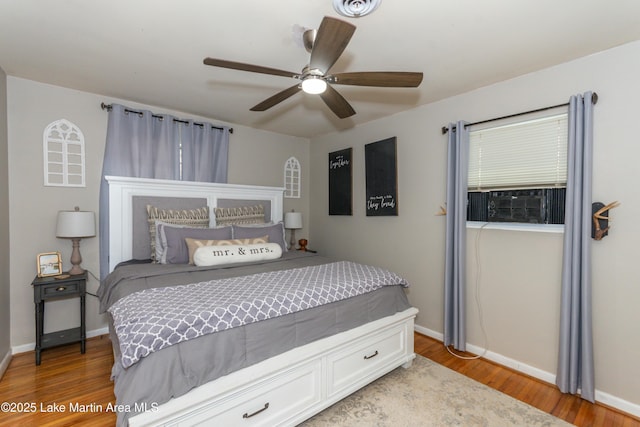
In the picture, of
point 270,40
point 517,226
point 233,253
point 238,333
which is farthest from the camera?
point 233,253

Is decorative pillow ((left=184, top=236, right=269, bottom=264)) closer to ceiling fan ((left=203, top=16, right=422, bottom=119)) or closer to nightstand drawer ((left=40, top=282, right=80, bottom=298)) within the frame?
nightstand drawer ((left=40, top=282, right=80, bottom=298))

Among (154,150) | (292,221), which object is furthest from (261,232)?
(154,150)

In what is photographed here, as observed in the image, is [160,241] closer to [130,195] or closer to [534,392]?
[130,195]

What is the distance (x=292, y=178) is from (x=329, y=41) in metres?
3.07

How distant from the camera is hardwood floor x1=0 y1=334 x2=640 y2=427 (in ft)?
6.13

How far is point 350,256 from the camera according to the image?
13.0 feet

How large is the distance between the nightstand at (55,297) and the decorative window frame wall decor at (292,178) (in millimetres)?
2563

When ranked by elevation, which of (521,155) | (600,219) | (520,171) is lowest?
(600,219)

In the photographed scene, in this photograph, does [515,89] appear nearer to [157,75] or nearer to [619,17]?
[619,17]

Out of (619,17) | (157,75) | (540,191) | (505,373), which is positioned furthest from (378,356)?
Result: (157,75)

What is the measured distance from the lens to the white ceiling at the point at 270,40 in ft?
5.41

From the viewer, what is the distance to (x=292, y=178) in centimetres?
446

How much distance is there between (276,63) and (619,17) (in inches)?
83.5

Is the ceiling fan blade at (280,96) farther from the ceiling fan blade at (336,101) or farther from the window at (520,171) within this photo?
the window at (520,171)
